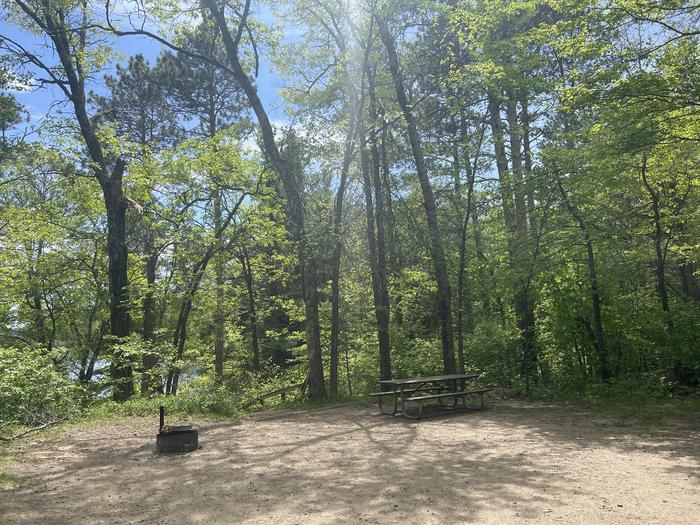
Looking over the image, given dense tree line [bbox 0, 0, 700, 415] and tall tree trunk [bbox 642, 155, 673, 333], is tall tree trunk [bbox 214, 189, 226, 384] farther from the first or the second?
tall tree trunk [bbox 642, 155, 673, 333]

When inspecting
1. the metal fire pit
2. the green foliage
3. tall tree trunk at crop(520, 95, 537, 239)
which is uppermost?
tall tree trunk at crop(520, 95, 537, 239)

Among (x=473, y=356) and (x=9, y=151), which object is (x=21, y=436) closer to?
(x=9, y=151)

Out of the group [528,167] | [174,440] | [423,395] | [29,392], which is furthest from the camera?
[528,167]

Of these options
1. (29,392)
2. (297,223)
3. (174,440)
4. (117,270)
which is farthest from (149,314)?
(174,440)

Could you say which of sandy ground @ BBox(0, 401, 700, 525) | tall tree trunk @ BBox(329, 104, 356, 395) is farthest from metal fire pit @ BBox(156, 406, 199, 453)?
tall tree trunk @ BBox(329, 104, 356, 395)

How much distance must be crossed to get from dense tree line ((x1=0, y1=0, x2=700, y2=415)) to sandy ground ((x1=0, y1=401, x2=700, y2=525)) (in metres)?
3.43

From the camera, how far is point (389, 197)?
13.1 m

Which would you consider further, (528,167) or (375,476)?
(528,167)

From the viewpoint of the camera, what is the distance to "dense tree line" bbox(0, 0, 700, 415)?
9703 mm

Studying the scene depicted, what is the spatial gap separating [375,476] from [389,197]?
29.1 ft

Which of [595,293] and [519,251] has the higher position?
[519,251]

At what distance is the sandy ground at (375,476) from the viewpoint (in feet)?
13.1

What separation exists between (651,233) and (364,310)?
7.66 meters

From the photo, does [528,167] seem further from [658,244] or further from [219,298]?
[219,298]
